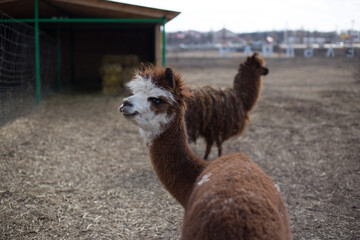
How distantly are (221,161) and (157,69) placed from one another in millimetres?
1034

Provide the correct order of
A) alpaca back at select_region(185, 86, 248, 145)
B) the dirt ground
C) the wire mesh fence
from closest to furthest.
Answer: the dirt ground, alpaca back at select_region(185, 86, 248, 145), the wire mesh fence

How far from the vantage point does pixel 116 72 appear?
12.1 m

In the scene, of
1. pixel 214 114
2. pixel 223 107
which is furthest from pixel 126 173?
pixel 223 107

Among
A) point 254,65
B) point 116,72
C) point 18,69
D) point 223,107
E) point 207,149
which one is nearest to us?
point 223,107

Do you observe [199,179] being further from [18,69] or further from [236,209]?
[18,69]

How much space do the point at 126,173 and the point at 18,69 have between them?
504 centimetres

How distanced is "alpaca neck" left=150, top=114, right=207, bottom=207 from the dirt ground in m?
1.11

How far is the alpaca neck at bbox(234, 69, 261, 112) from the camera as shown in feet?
19.8

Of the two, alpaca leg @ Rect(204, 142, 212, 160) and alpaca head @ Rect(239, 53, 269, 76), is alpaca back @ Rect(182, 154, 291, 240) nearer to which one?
alpaca leg @ Rect(204, 142, 212, 160)

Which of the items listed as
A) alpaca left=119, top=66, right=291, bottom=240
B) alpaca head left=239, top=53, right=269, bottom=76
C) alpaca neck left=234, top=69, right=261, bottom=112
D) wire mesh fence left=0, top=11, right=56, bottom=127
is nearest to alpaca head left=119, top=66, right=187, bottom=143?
alpaca left=119, top=66, right=291, bottom=240

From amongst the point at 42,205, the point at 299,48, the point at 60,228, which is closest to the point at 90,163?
the point at 42,205

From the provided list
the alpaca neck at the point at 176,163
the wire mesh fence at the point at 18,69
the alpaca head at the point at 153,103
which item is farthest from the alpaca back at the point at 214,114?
the wire mesh fence at the point at 18,69

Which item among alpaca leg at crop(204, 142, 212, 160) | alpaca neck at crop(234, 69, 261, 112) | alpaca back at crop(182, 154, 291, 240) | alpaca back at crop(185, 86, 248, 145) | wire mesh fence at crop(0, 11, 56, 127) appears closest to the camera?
alpaca back at crop(182, 154, 291, 240)

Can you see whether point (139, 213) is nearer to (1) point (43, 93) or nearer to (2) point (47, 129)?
(2) point (47, 129)
